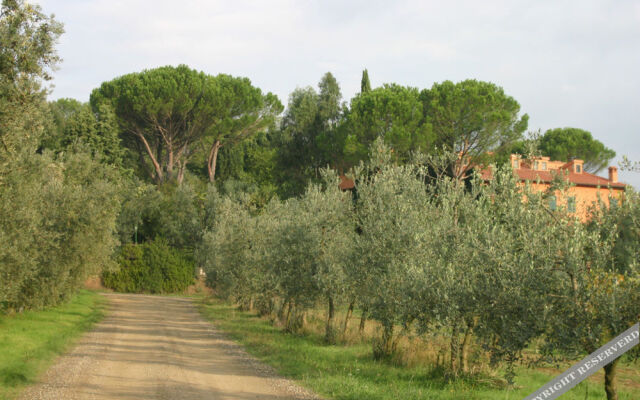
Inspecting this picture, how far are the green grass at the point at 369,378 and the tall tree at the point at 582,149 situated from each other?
63991mm

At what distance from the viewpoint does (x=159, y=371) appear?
14.6 meters

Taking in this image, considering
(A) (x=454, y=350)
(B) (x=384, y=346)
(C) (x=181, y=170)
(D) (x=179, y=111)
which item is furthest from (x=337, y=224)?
(C) (x=181, y=170)

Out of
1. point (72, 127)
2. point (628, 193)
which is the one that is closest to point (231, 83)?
point (72, 127)

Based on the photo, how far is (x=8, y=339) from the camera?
18453 millimetres

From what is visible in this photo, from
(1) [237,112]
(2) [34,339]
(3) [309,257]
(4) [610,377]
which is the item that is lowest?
(2) [34,339]

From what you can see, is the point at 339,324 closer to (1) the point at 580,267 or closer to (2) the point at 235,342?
(2) the point at 235,342

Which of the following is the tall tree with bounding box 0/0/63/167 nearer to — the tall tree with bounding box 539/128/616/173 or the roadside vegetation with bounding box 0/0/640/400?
the roadside vegetation with bounding box 0/0/640/400

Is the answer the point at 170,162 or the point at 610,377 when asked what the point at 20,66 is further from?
the point at 170,162

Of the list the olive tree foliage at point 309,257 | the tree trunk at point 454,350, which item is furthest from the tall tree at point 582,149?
the tree trunk at point 454,350

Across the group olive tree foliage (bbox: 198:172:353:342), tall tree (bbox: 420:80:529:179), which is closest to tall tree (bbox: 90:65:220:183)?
tall tree (bbox: 420:80:529:179)

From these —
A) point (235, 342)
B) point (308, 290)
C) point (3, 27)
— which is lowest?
point (235, 342)

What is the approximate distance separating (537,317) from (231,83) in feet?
174

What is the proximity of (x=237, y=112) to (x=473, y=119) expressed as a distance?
25.3 meters

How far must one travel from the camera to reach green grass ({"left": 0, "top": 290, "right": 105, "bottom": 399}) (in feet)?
43.8
